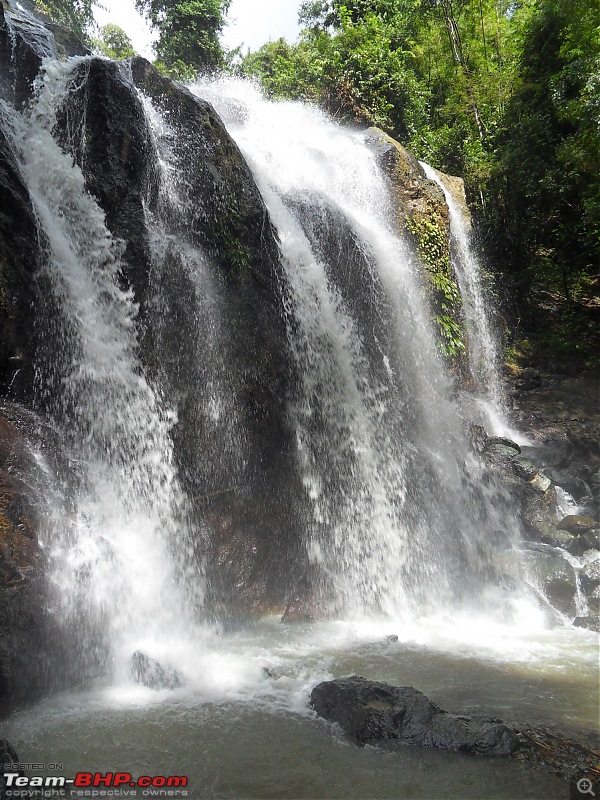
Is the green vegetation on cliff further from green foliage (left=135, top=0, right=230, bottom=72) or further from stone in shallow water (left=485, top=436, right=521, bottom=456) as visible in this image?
stone in shallow water (left=485, top=436, right=521, bottom=456)

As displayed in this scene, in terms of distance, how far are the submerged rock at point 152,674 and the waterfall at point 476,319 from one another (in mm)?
9874

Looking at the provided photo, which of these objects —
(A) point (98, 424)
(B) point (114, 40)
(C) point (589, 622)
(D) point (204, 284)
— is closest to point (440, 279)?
(D) point (204, 284)

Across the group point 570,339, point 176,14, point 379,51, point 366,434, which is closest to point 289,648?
point 366,434

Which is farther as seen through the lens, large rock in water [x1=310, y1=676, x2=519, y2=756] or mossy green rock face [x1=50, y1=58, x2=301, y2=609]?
mossy green rock face [x1=50, y1=58, x2=301, y2=609]

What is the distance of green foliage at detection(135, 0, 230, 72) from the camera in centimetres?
2130

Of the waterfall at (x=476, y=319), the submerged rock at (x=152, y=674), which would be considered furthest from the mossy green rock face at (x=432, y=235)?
the submerged rock at (x=152, y=674)

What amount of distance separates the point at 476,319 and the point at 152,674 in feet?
39.2

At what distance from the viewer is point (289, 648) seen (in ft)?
20.4

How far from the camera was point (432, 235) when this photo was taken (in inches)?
508

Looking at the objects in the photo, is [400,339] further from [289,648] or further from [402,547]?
[289,648]

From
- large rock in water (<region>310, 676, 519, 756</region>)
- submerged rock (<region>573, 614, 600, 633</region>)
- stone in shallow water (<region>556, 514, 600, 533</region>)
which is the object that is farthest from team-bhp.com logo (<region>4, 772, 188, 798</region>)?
stone in shallow water (<region>556, 514, 600, 533</region>)

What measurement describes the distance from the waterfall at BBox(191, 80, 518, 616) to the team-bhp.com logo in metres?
4.54

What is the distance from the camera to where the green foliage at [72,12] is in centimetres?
2106

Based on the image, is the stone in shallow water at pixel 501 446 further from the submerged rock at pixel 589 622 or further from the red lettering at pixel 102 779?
the red lettering at pixel 102 779
